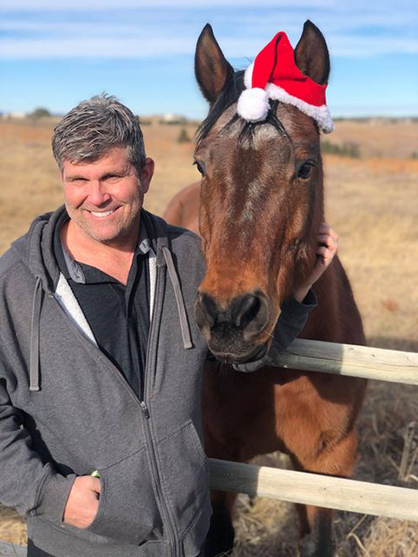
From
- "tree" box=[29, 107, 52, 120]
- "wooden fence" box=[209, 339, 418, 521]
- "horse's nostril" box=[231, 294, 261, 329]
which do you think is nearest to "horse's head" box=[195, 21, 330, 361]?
"horse's nostril" box=[231, 294, 261, 329]

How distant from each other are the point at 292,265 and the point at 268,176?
354mm

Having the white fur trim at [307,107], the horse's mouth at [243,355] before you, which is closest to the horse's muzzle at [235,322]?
the horse's mouth at [243,355]

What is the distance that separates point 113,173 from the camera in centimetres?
221

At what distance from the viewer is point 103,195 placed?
7.19ft

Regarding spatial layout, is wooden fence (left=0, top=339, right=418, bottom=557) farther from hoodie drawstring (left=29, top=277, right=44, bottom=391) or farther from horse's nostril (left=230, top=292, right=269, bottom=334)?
hoodie drawstring (left=29, top=277, right=44, bottom=391)

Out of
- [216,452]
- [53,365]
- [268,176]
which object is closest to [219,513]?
[216,452]

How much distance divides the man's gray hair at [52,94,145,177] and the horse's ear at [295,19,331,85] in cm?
73

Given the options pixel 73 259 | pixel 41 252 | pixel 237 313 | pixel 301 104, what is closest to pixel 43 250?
pixel 41 252

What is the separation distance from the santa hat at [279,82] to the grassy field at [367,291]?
2.27 metres

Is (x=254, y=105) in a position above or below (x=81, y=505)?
above

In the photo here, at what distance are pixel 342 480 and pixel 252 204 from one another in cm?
131

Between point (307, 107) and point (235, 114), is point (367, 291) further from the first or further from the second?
point (235, 114)

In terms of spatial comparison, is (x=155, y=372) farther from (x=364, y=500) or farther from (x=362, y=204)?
(x=362, y=204)

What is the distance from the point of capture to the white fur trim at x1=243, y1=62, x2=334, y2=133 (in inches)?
93.0
